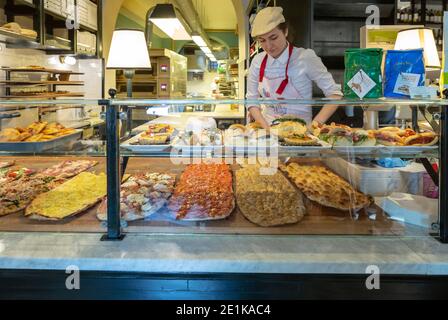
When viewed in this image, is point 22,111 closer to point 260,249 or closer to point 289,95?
point 289,95

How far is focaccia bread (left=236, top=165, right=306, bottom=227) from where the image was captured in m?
1.50

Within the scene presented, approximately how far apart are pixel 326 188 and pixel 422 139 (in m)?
0.39

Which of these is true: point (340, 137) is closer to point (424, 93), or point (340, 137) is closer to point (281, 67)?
point (424, 93)

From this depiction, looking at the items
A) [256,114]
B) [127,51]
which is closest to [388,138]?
[256,114]

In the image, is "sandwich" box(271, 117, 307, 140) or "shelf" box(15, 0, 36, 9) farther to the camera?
"shelf" box(15, 0, 36, 9)

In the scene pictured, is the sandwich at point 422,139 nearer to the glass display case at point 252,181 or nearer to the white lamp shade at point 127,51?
the glass display case at point 252,181

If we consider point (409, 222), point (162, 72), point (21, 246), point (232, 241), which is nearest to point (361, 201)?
point (409, 222)

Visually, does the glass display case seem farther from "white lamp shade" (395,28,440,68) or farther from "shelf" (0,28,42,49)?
"shelf" (0,28,42,49)

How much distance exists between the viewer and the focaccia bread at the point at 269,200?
1504mm

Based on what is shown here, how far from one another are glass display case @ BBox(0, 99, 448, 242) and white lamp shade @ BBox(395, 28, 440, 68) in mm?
1928

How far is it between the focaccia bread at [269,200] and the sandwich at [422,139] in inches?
17.1

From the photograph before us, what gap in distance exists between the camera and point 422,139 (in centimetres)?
149

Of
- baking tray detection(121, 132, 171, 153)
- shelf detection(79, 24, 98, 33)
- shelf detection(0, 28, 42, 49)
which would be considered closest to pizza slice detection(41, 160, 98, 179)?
baking tray detection(121, 132, 171, 153)
